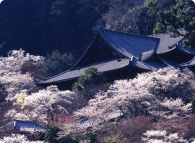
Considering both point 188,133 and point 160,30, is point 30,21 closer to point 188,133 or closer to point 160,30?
point 160,30

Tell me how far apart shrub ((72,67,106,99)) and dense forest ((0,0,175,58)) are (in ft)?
64.6

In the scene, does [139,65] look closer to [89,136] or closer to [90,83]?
[90,83]

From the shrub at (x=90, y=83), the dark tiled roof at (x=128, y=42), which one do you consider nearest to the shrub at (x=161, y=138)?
the shrub at (x=90, y=83)

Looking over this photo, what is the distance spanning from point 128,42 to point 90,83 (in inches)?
352

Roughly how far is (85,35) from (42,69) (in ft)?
38.5

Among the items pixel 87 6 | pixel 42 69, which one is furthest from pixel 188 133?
pixel 87 6

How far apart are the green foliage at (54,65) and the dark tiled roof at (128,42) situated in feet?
25.0

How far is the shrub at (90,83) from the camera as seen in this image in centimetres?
1598

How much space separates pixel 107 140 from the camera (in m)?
11.1

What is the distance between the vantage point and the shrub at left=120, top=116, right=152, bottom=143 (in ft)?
36.4

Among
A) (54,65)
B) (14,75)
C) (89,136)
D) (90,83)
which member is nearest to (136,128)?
(89,136)

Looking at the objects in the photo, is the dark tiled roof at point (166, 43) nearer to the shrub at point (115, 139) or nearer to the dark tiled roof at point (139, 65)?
the dark tiled roof at point (139, 65)

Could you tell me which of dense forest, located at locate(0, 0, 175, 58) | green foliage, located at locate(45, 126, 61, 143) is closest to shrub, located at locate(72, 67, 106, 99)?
green foliage, located at locate(45, 126, 61, 143)

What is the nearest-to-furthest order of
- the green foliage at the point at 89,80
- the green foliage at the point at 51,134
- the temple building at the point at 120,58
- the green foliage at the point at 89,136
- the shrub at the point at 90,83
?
the green foliage at the point at 89,136
the green foliage at the point at 51,134
the shrub at the point at 90,83
the green foliage at the point at 89,80
the temple building at the point at 120,58
